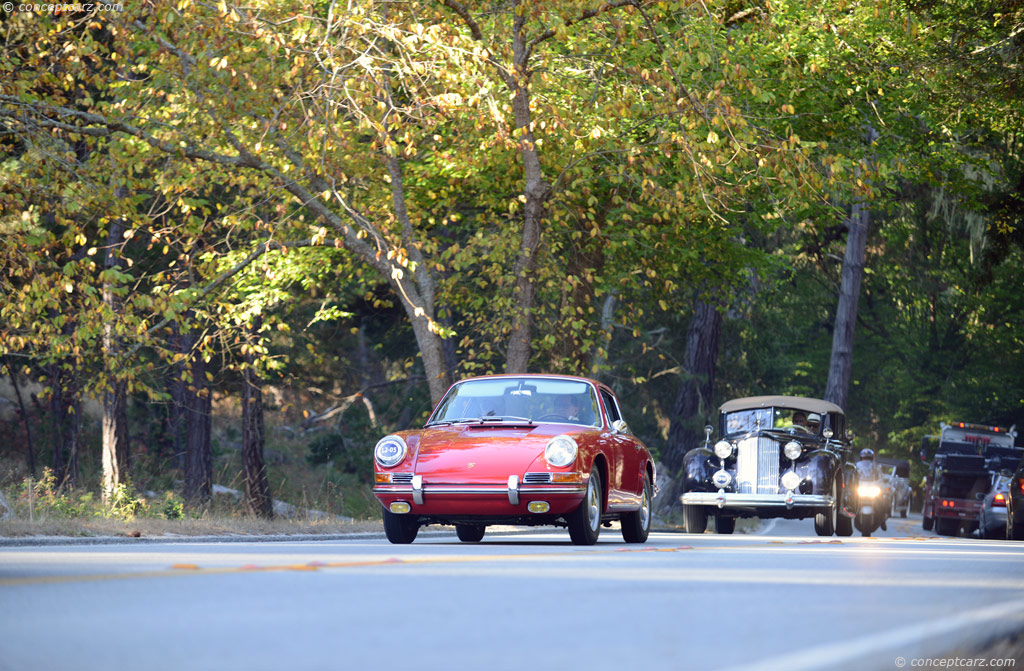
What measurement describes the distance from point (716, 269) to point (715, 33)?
200 inches

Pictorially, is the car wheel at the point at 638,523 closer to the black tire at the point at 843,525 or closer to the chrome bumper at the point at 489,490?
the chrome bumper at the point at 489,490

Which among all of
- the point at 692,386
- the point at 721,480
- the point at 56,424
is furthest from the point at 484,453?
the point at 56,424

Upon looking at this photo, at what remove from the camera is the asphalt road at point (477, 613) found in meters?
4.93

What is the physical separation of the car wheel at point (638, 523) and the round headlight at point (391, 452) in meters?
2.79

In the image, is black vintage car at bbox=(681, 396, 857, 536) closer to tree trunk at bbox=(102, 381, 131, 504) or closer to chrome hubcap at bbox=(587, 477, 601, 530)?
chrome hubcap at bbox=(587, 477, 601, 530)

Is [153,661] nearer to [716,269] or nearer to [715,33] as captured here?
[715,33]

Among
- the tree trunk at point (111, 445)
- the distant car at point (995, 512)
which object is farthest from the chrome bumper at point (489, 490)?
the distant car at point (995, 512)

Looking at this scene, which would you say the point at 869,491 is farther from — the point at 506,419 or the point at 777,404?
the point at 506,419

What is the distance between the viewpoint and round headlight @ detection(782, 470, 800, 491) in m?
21.5

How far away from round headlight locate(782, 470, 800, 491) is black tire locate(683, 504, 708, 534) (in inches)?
55.6

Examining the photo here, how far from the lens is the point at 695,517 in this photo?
22422 millimetres

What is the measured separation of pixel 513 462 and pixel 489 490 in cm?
36

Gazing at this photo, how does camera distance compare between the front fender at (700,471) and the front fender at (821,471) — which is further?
the front fender at (700,471)

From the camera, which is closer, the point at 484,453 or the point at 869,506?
the point at 484,453
